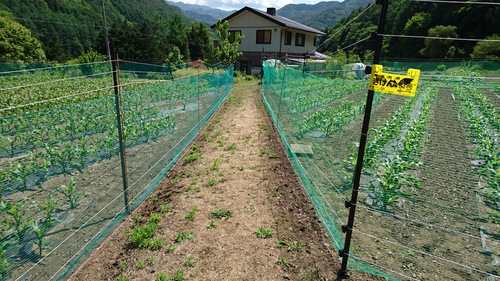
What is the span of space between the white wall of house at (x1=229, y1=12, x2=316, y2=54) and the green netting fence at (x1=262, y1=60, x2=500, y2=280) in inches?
780

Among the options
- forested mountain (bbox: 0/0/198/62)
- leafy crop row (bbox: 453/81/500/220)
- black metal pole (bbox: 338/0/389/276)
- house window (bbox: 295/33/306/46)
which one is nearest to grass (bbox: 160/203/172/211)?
black metal pole (bbox: 338/0/389/276)

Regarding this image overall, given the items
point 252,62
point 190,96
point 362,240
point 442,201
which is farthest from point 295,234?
point 252,62

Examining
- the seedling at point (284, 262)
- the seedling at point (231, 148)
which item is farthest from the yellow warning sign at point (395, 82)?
the seedling at point (231, 148)

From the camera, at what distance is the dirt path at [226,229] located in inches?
111

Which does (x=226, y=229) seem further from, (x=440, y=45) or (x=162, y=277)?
(x=440, y=45)

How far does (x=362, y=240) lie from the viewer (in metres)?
3.19

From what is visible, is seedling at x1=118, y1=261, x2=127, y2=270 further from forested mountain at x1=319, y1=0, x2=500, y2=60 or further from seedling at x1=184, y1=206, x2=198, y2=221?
forested mountain at x1=319, y1=0, x2=500, y2=60

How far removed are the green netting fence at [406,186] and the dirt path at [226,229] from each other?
298 millimetres

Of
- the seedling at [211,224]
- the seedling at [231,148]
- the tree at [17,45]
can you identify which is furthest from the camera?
the tree at [17,45]

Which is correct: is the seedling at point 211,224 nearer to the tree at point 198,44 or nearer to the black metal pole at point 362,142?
the black metal pole at point 362,142

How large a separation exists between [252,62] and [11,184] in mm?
25718

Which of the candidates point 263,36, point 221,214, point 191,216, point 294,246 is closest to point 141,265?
point 191,216

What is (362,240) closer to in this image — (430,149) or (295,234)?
(295,234)

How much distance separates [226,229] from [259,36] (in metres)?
26.2
